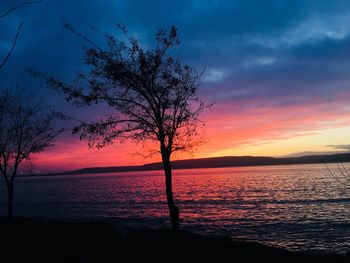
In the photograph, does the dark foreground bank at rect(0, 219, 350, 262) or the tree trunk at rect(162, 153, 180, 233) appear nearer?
the dark foreground bank at rect(0, 219, 350, 262)

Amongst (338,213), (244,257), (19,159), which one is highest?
(19,159)

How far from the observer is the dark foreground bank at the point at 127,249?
55.7ft

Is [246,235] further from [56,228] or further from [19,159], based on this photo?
[19,159]

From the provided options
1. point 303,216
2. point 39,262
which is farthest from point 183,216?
point 39,262

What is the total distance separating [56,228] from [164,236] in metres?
9.10

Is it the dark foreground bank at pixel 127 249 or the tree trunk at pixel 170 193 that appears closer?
the dark foreground bank at pixel 127 249

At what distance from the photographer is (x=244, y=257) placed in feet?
58.0

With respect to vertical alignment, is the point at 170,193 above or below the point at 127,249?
above

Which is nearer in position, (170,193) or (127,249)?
(127,249)

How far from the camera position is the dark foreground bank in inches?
668

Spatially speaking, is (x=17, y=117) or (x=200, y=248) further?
(x=17, y=117)

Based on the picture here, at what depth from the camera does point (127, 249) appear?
740 inches

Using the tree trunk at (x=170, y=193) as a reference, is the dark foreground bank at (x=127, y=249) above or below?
below

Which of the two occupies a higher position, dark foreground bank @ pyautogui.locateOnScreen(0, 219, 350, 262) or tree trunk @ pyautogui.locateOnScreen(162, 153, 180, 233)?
tree trunk @ pyautogui.locateOnScreen(162, 153, 180, 233)
